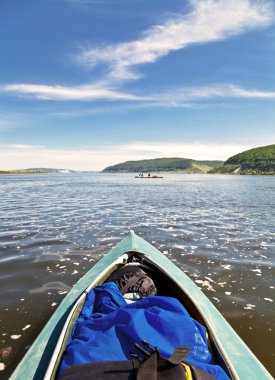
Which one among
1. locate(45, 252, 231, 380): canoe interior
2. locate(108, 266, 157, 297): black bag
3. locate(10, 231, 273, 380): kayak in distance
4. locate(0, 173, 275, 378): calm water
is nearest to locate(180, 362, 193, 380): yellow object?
locate(10, 231, 273, 380): kayak in distance

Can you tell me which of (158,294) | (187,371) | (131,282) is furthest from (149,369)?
(158,294)

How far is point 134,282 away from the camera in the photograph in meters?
5.89

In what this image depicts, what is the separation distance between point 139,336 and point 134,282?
2.84m

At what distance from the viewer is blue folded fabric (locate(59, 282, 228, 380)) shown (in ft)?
9.59

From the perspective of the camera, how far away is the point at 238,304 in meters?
6.60

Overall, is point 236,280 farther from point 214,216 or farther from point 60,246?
point 214,216

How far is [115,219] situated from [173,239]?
5.55m

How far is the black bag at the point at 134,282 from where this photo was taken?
225 inches

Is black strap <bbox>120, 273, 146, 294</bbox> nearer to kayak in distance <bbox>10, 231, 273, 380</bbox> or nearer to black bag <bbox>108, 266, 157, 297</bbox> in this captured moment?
black bag <bbox>108, 266, 157, 297</bbox>

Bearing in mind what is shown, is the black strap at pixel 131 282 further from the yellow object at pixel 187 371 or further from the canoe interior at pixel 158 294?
the yellow object at pixel 187 371

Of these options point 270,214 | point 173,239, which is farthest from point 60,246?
point 270,214

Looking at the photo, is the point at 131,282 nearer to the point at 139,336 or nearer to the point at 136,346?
the point at 139,336

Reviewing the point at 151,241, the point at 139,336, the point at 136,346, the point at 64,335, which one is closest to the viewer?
the point at 136,346

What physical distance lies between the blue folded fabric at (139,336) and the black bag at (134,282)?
1.98 meters
